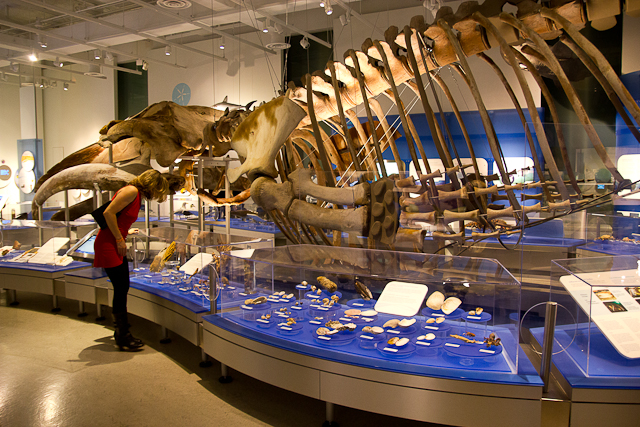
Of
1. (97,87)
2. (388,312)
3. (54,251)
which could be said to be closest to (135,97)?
(97,87)

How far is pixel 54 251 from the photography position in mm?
5684

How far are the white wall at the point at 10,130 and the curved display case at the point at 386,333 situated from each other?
13682 millimetres

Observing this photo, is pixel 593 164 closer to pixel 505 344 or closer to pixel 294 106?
pixel 505 344

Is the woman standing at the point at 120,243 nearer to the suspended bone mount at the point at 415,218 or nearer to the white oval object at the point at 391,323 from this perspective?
the suspended bone mount at the point at 415,218

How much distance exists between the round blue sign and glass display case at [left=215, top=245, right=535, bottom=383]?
36.4 ft

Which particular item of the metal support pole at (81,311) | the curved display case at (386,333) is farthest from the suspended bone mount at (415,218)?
the metal support pole at (81,311)

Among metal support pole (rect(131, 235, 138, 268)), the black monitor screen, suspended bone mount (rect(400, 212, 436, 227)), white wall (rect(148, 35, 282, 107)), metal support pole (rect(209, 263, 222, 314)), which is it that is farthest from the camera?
white wall (rect(148, 35, 282, 107))

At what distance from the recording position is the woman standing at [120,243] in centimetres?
396

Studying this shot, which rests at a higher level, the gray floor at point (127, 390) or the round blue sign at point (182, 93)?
the round blue sign at point (182, 93)

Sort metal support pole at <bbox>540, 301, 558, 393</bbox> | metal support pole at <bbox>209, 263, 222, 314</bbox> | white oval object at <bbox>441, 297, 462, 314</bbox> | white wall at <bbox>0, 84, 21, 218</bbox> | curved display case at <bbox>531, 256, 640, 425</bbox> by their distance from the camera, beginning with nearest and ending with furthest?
curved display case at <bbox>531, 256, 640, 425</bbox> → metal support pole at <bbox>540, 301, 558, 393</bbox> → white oval object at <bbox>441, 297, 462, 314</bbox> → metal support pole at <bbox>209, 263, 222, 314</bbox> → white wall at <bbox>0, 84, 21, 218</bbox>

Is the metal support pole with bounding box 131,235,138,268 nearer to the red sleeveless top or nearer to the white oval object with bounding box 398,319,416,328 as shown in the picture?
the red sleeveless top

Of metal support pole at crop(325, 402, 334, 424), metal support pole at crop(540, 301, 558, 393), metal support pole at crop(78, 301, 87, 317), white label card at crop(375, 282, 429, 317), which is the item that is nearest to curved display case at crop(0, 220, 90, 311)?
metal support pole at crop(78, 301, 87, 317)

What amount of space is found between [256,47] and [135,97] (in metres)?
5.08

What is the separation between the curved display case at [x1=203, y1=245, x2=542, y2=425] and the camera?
2172mm
